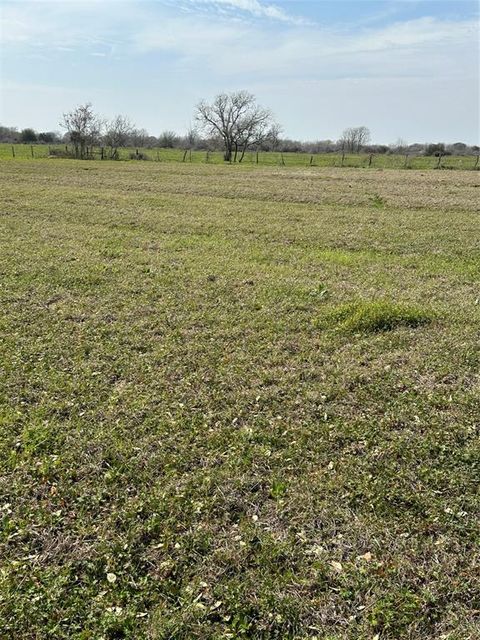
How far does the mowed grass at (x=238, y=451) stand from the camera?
2869 mm

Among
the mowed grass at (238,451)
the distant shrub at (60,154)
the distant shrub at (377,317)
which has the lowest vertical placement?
the mowed grass at (238,451)

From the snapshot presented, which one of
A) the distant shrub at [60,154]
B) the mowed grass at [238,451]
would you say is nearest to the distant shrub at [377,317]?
the mowed grass at [238,451]

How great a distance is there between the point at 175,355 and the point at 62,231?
8.16 metres

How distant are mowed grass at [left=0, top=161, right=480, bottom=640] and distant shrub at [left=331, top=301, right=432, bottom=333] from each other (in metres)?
0.03

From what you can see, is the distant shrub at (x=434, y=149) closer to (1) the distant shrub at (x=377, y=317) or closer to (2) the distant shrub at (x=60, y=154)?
(2) the distant shrub at (x=60, y=154)

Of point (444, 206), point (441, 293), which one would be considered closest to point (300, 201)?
point (444, 206)

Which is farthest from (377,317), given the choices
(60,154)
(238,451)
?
(60,154)

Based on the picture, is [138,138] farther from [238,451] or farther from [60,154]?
[238,451]

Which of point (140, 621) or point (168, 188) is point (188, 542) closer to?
point (140, 621)

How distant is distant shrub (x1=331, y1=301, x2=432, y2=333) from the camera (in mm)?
6500

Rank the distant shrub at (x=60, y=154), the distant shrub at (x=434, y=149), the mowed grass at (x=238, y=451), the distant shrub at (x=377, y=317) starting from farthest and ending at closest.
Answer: the distant shrub at (x=434, y=149) < the distant shrub at (x=60, y=154) < the distant shrub at (x=377, y=317) < the mowed grass at (x=238, y=451)

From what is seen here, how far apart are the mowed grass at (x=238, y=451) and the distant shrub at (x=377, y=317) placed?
0.11 feet

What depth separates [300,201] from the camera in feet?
60.8

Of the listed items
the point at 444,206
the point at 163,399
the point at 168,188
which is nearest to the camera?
the point at 163,399
